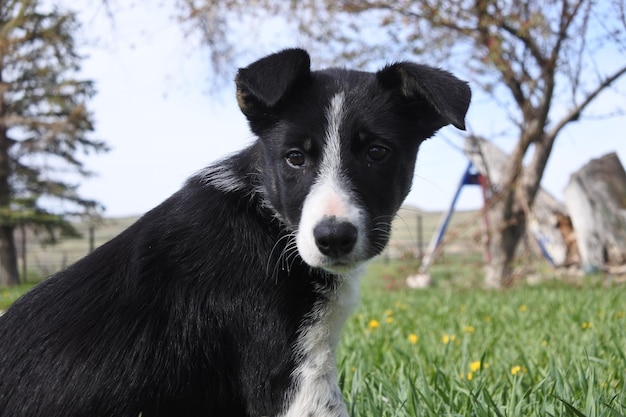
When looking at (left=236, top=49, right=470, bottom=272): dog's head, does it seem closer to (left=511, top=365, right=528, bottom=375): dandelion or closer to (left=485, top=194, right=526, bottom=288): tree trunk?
(left=511, top=365, right=528, bottom=375): dandelion

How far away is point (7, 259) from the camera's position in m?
23.1

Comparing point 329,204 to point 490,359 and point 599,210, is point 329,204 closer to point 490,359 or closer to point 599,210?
point 490,359

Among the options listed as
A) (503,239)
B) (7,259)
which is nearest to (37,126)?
(7,259)

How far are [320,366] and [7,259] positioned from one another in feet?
77.3

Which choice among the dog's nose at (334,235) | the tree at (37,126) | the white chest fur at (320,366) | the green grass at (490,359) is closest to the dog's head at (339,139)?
the dog's nose at (334,235)

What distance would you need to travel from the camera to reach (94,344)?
2.23 m

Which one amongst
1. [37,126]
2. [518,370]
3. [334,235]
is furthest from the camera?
[37,126]

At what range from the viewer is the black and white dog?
2.21 metres

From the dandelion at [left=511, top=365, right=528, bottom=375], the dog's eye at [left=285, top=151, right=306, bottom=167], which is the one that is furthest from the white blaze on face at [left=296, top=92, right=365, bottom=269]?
the dandelion at [left=511, top=365, right=528, bottom=375]

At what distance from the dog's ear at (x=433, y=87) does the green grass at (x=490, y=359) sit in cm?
118

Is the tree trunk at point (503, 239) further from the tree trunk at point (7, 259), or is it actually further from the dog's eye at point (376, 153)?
the tree trunk at point (7, 259)

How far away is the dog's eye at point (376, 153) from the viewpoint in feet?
8.10

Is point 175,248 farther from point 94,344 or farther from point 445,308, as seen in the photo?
point 445,308

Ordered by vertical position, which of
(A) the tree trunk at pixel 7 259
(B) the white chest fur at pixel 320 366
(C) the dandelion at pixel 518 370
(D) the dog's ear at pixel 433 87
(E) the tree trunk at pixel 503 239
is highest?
(D) the dog's ear at pixel 433 87
